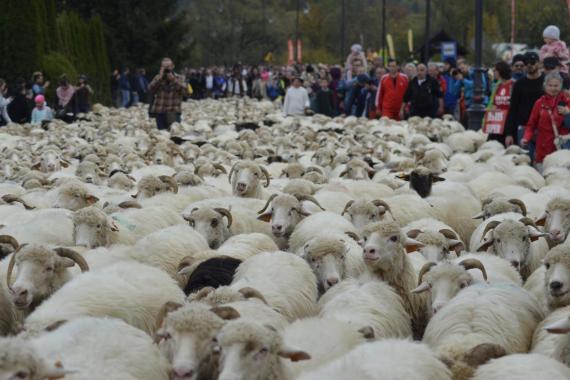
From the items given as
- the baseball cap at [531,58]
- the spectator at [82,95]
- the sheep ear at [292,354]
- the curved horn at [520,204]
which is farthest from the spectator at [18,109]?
the sheep ear at [292,354]

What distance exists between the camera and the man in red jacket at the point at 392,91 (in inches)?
821

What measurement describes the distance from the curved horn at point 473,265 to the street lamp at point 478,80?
11757 millimetres

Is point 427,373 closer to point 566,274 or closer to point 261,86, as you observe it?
point 566,274

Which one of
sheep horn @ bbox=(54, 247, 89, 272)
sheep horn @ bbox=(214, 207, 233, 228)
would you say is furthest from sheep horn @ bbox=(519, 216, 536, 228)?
sheep horn @ bbox=(54, 247, 89, 272)

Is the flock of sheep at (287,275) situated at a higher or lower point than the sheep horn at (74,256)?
lower

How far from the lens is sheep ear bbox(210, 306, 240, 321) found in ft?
16.9

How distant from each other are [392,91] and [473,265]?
49.3 feet

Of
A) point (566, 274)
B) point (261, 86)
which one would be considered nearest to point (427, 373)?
point (566, 274)

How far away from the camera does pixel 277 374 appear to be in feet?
15.7

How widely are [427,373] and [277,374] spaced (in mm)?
687

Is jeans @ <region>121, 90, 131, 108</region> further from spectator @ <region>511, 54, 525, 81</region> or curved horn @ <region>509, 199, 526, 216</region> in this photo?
curved horn @ <region>509, 199, 526, 216</region>

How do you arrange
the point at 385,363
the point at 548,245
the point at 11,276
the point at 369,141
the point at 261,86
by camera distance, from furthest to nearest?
the point at 261,86 < the point at 369,141 < the point at 548,245 < the point at 11,276 < the point at 385,363

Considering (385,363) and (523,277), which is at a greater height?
(385,363)

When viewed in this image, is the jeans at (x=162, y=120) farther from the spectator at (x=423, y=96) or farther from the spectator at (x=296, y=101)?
the spectator at (x=423, y=96)
